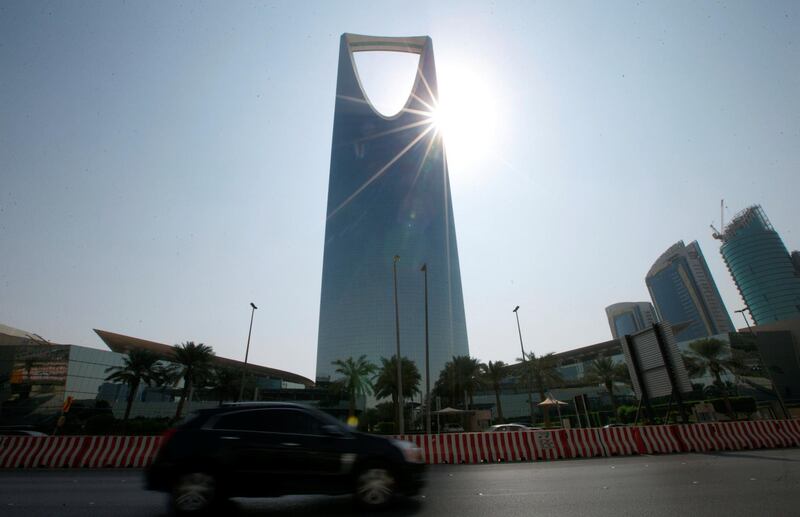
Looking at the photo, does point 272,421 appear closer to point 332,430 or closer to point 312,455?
point 312,455

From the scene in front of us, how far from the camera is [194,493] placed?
561 cm

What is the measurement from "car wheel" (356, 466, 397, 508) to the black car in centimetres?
1

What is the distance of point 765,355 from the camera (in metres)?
65.8

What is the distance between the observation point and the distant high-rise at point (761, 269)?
5792 inches

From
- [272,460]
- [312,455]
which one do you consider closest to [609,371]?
[312,455]

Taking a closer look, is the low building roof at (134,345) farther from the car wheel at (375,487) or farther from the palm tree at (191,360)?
the car wheel at (375,487)

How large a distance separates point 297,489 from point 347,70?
16194 cm

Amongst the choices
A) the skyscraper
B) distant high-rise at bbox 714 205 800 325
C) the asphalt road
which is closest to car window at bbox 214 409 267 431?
the asphalt road

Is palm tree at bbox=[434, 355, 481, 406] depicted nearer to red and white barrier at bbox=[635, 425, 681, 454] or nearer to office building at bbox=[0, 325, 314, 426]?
office building at bbox=[0, 325, 314, 426]

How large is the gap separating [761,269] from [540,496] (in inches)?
7708

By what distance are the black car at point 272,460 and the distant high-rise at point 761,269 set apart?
629ft

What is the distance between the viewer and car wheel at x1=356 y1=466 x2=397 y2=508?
232 inches

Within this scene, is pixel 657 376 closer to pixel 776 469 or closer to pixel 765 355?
pixel 776 469

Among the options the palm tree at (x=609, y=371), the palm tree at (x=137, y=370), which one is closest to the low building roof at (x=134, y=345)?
the palm tree at (x=137, y=370)
